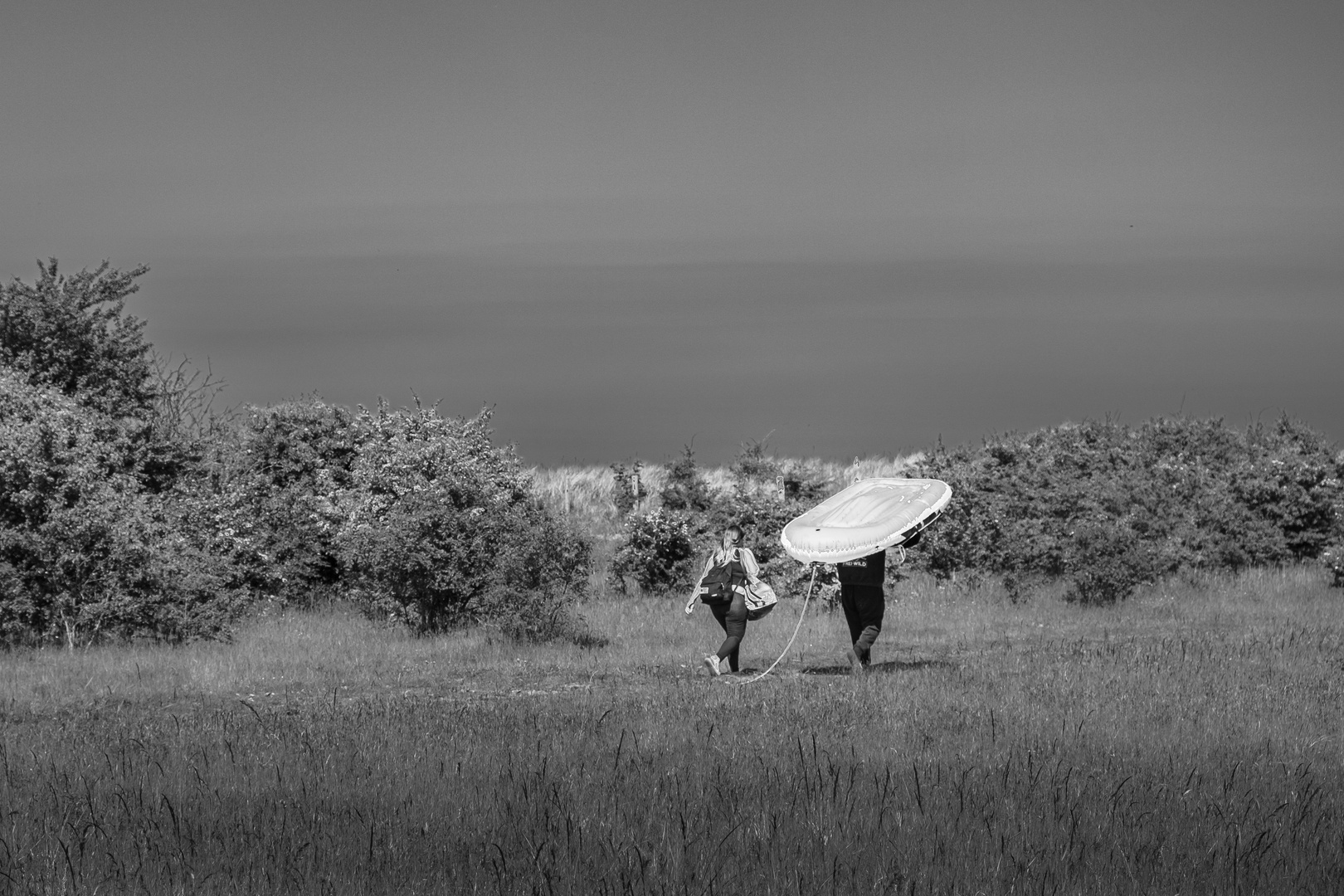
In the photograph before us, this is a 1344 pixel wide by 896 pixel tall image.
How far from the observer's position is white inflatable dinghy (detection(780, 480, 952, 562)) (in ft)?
47.9

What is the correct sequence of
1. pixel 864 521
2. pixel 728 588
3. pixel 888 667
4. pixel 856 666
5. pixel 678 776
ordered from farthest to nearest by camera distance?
pixel 888 667
pixel 728 588
pixel 856 666
pixel 864 521
pixel 678 776

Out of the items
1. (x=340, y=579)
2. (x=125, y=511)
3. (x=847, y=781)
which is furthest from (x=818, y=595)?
(x=847, y=781)

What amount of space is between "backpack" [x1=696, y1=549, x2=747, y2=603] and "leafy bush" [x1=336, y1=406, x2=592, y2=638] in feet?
13.0

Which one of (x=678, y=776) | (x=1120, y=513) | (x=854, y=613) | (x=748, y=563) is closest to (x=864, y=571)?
(x=854, y=613)

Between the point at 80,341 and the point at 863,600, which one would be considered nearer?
the point at 863,600

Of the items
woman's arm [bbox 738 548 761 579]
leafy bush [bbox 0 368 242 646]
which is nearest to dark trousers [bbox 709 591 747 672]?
woman's arm [bbox 738 548 761 579]

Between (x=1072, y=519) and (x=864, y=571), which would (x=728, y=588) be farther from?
(x=1072, y=519)

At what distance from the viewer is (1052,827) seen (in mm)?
7641

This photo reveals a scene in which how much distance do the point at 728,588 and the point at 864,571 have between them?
5.45 feet

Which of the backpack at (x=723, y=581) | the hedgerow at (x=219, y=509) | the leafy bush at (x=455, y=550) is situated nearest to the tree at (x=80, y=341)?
the hedgerow at (x=219, y=509)

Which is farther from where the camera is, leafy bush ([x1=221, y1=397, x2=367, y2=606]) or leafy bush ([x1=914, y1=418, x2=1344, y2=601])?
leafy bush ([x1=221, y1=397, x2=367, y2=606])

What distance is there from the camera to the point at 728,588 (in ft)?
52.5

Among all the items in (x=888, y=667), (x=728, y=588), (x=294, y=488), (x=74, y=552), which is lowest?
(x=888, y=667)

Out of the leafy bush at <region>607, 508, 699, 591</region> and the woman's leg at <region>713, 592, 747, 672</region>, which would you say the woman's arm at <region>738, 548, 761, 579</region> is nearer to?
the woman's leg at <region>713, 592, 747, 672</region>
